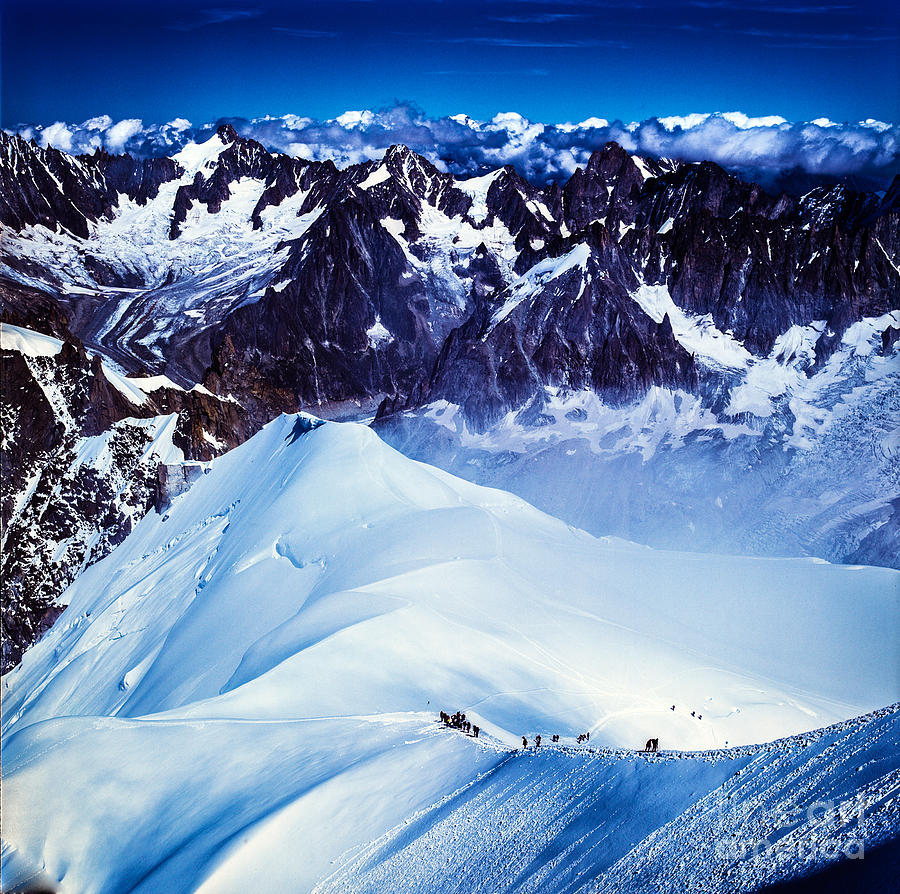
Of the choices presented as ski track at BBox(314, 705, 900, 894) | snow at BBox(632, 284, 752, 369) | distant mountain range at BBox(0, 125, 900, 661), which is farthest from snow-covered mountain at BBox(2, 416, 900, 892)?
snow at BBox(632, 284, 752, 369)

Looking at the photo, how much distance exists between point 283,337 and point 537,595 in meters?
155

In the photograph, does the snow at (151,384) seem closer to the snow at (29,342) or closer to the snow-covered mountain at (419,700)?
the snow at (29,342)

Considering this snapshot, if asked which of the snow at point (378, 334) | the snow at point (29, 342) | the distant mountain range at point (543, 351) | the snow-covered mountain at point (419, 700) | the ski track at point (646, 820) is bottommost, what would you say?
the snow at point (378, 334)

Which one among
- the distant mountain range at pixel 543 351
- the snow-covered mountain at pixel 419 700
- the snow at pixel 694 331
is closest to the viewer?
the snow-covered mountain at pixel 419 700

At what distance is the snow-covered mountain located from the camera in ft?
49.3

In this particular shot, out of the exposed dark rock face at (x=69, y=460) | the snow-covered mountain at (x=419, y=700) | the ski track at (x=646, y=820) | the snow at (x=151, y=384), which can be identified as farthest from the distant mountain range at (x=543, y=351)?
the ski track at (x=646, y=820)

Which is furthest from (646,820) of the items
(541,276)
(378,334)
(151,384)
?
(378,334)

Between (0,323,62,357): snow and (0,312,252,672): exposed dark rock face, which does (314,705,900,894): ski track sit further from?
(0,323,62,357): snow

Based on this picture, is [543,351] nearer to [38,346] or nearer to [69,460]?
[38,346]

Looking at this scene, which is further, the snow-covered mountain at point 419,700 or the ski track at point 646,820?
the snow-covered mountain at point 419,700

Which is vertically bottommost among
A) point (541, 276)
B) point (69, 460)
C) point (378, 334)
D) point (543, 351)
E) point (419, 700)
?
point (378, 334)

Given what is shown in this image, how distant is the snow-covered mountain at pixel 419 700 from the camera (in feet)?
49.3

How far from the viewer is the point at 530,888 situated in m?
14.4

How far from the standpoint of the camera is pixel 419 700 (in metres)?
24.8
